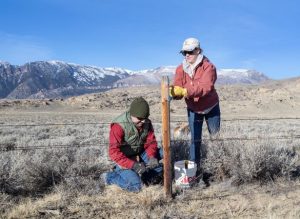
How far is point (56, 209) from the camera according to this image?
546 cm

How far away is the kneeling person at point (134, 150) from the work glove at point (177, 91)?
1.28ft

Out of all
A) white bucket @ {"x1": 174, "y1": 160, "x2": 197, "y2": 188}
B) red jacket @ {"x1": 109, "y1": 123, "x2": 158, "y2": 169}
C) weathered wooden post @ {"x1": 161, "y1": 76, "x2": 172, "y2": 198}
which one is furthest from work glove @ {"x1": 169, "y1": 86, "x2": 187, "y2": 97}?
white bucket @ {"x1": 174, "y1": 160, "x2": 197, "y2": 188}

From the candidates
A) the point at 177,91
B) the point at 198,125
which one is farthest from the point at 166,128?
the point at 198,125

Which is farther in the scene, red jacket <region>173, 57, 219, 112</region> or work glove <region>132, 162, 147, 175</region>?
red jacket <region>173, 57, 219, 112</region>

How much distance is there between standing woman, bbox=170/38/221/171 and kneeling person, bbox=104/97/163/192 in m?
0.54

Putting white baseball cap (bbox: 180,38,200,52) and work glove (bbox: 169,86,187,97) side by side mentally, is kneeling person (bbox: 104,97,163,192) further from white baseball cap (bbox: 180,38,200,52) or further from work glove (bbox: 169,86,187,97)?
white baseball cap (bbox: 180,38,200,52)

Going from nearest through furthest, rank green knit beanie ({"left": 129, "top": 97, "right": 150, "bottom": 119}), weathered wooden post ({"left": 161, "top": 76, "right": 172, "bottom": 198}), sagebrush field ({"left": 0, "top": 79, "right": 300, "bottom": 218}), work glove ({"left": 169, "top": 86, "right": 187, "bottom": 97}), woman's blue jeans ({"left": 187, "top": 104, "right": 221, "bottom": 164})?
sagebrush field ({"left": 0, "top": 79, "right": 300, "bottom": 218}), weathered wooden post ({"left": 161, "top": 76, "right": 172, "bottom": 198}), work glove ({"left": 169, "top": 86, "right": 187, "bottom": 97}), green knit beanie ({"left": 129, "top": 97, "right": 150, "bottom": 119}), woman's blue jeans ({"left": 187, "top": 104, "right": 221, "bottom": 164})

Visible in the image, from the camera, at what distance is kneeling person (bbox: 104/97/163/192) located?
6.13 metres

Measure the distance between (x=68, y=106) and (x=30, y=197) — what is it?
44.3m

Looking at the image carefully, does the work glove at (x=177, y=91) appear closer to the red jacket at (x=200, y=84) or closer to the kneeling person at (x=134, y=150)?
the red jacket at (x=200, y=84)

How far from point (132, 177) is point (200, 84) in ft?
4.79

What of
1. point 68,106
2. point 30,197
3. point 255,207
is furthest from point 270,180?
point 68,106

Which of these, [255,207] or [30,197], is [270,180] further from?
[30,197]

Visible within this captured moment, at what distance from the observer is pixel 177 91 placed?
5957 millimetres
